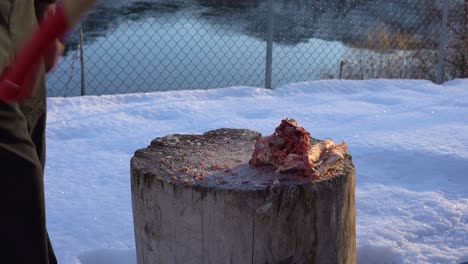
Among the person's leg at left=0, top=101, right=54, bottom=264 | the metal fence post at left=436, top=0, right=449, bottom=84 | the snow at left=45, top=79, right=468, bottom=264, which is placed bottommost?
the snow at left=45, top=79, right=468, bottom=264

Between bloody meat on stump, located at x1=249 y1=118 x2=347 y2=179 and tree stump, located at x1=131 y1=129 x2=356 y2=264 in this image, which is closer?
tree stump, located at x1=131 y1=129 x2=356 y2=264

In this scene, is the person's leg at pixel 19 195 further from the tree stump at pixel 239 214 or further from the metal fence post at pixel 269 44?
the metal fence post at pixel 269 44

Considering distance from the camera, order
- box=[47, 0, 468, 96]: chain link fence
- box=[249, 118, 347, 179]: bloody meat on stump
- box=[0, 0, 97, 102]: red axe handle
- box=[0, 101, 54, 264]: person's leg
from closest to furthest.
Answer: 1. box=[0, 0, 97, 102]: red axe handle
2. box=[0, 101, 54, 264]: person's leg
3. box=[249, 118, 347, 179]: bloody meat on stump
4. box=[47, 0, 468, 96]: chain link fence

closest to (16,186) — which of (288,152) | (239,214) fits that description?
(239,214)

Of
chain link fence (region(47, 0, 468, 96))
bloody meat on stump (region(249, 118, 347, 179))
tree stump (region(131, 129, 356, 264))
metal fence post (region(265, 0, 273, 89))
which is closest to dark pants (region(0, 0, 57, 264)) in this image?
tree stump (region(131, 129, 356, 264))

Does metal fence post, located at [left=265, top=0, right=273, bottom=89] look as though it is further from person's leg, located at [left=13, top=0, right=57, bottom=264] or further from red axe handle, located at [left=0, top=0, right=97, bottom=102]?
red axe handle, located at [left=0, top=0, right=97, bottom=102]

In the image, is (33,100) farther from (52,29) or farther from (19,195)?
(52,29)

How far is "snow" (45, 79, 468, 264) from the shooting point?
2.06 m

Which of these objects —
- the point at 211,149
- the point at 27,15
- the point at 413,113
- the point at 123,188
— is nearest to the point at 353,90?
the point at 413,113

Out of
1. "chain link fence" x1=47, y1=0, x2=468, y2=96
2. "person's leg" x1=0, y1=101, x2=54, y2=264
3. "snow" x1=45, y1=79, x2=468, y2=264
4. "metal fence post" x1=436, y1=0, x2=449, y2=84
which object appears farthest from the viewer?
"chain link fence" x1=47, y1=0, x2=468, y2=96

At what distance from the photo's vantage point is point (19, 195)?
1.27m

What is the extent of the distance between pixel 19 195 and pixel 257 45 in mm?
6356

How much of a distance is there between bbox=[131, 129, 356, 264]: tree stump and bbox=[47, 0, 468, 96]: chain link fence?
4.16m

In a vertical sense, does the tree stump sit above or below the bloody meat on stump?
below
